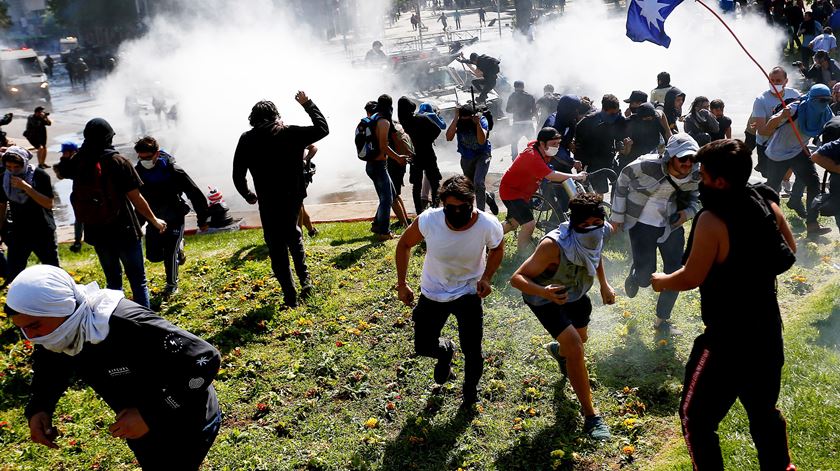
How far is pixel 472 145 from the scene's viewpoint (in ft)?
28.3

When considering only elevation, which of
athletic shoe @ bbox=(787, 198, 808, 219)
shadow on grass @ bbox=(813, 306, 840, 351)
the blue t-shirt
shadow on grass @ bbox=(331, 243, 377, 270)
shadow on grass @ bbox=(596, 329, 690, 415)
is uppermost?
the blue t-shirt

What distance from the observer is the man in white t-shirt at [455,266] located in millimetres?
4445

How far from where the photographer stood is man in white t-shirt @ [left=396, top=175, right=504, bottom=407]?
445cm

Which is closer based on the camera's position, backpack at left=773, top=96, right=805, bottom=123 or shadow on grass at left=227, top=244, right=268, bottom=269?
backpack at left=773, top=96, right=805, bottom=123

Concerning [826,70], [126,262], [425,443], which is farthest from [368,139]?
[826,70]

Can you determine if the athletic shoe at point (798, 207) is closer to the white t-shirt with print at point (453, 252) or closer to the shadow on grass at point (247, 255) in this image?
the white t-shirt with print at point (453, 252)

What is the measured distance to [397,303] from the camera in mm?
6945

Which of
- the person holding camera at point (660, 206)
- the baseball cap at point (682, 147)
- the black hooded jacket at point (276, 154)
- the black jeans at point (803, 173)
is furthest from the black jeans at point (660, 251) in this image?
the black hooded jacket at point (276, 154)

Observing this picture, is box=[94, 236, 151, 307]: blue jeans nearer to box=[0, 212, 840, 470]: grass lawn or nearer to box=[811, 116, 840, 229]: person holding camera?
box=[0, 212, 840, 470]: grass lawn

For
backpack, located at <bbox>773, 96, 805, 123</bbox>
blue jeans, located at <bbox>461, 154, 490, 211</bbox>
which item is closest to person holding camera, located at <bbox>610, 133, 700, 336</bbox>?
blue jeans, located at <bbox>461, 154, 490, 211</bbox>

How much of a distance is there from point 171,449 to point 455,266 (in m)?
2.02

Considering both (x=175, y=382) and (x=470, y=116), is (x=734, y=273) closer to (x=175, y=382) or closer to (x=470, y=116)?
(x=175, y=382)

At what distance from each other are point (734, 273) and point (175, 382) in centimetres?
255

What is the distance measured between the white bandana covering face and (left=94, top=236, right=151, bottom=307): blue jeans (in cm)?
345
